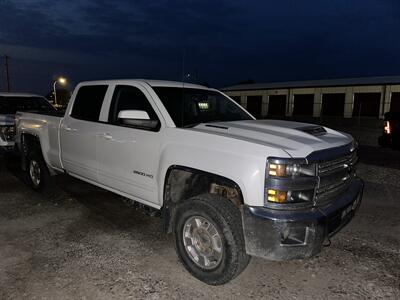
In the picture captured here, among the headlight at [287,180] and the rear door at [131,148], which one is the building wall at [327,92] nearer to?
the rear door at [131,148]

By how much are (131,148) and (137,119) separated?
1.21 ft

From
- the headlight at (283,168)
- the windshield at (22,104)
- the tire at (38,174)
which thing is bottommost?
the tire at (38,174)

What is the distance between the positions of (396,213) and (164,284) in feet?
13.2

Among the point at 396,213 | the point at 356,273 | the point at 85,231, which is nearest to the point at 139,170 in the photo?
the point at 85,231

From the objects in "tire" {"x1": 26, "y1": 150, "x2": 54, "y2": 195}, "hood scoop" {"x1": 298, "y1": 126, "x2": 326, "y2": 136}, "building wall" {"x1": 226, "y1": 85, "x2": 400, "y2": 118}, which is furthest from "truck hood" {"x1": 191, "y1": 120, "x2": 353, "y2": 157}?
"building wall" {"x1": 226, "y1": 85, "x2": 400, "y2": 118}

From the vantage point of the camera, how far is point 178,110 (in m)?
4.25

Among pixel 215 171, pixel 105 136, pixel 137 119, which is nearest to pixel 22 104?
pixel 105 136

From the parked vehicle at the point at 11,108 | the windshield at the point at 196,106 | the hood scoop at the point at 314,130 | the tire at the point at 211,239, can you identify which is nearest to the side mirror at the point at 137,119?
the windshield at the point at 196,106

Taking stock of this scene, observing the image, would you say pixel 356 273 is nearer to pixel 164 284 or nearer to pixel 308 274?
pixel 308 274

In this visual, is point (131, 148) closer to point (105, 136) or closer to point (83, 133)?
point (105, 136)

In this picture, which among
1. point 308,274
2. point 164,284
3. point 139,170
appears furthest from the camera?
point 139,170

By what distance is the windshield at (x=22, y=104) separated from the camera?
30.9 ft

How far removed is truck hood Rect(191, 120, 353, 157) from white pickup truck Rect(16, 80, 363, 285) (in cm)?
1

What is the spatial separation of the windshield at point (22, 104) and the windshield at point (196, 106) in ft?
19.4
